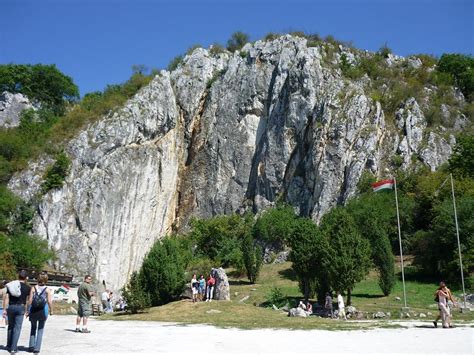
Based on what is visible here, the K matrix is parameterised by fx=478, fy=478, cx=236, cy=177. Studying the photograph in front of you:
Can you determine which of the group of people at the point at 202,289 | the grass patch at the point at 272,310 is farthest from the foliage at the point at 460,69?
the group of people at the point at 202,289

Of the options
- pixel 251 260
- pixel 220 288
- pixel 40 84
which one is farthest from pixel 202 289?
pixel 40 84

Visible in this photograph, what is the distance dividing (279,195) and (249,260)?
74.0 ft

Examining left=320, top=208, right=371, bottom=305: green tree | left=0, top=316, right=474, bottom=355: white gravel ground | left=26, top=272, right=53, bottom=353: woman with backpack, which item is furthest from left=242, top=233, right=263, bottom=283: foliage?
left=26, top=272, right=53, bottom=353: woman with backpack

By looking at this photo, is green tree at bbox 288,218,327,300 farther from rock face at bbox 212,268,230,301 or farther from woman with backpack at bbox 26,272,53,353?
woman with backpack at bbox 26,272,53,353

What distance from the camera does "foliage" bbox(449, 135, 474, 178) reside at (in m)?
51.1

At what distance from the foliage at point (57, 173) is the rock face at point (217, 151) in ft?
2.49

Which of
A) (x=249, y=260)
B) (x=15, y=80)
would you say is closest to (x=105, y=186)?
(x=249, y=260)

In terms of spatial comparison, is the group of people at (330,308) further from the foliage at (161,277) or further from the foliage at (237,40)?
the foliage at (237,40)

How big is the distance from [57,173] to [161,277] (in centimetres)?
3330

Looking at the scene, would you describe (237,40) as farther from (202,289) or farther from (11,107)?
(202,289)

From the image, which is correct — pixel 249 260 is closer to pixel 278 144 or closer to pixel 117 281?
pixel 117 281

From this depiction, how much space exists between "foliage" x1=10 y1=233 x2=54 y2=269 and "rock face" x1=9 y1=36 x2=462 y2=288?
8.63ft

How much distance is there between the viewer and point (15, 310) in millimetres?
10992

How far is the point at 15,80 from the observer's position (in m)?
73.8
